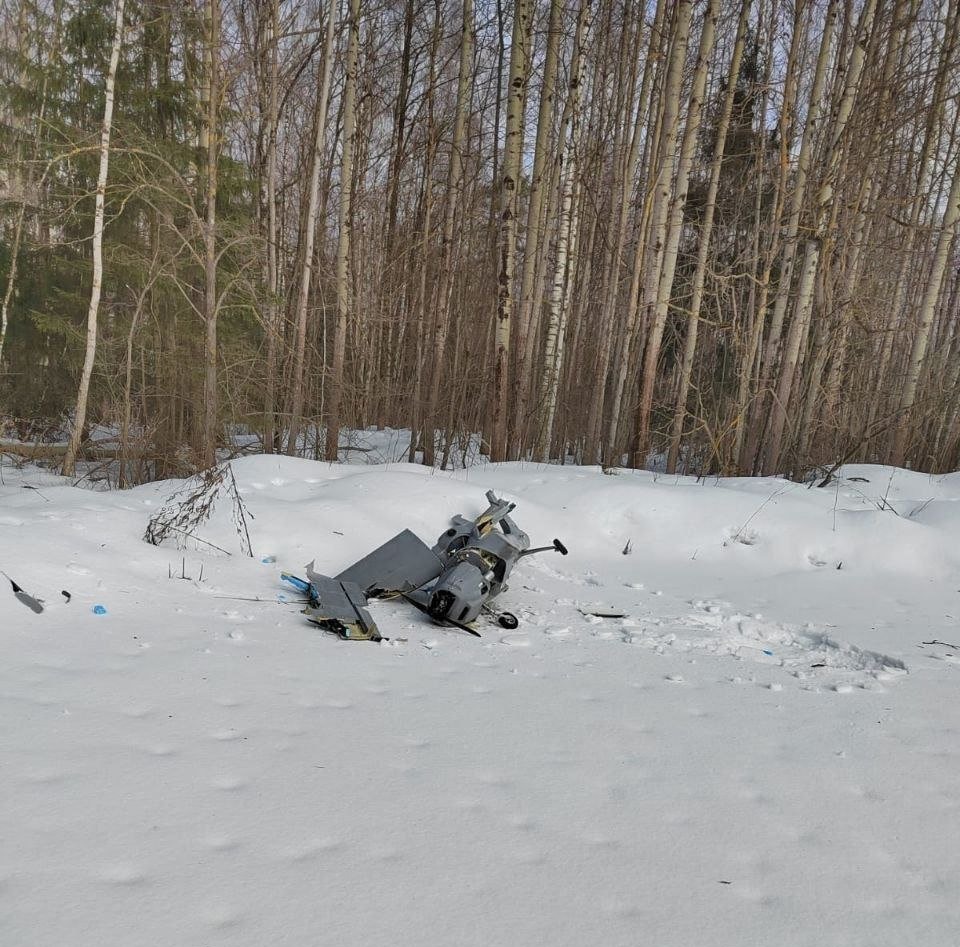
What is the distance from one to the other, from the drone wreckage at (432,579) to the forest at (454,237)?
3.88 m

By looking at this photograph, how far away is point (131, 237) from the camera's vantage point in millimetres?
10578

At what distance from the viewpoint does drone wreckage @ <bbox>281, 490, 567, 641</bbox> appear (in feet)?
11.8

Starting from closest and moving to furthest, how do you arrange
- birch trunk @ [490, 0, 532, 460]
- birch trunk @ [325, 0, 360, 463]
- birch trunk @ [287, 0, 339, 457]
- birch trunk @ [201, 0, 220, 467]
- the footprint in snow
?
the footprint in snow
birch trunk @ [201, 0, 220, 467]
birch trunk @ [490, 0, 532, 460]
birch trunk @ [287, 0, 339, 457]
birch trunk @ [325, 0, 360, 463]

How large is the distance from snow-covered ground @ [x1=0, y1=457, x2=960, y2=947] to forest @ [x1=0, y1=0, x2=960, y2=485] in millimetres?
3933

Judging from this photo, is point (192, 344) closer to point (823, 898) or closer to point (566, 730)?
point (566, 730)

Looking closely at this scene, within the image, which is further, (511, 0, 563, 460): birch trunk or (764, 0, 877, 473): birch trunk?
(511, 0, 563, 460): birch trunk

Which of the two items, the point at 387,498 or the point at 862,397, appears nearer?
the point at 387,498

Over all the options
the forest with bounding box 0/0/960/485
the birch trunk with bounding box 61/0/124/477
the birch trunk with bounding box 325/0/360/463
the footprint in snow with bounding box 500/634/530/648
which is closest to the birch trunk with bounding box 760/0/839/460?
the forest with bounding box 0/0/960/485

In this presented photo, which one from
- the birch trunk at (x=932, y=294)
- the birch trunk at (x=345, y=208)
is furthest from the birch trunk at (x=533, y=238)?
the birch trunk at (x=932, y=294)

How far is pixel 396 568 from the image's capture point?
4.32 m

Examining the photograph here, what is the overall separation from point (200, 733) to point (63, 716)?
49 centimetres

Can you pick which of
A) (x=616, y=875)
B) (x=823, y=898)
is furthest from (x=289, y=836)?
(x=823, y=898)

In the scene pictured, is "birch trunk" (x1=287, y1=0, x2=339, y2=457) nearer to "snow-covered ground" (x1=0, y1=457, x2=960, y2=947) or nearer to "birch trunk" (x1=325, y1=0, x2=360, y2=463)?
"birch trunk" (x1=325, y1=0, x2=360, y2=463)

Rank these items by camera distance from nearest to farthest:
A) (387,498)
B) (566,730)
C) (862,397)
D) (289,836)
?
(289,836) < (566,730) < (387,498) < (862,397)
